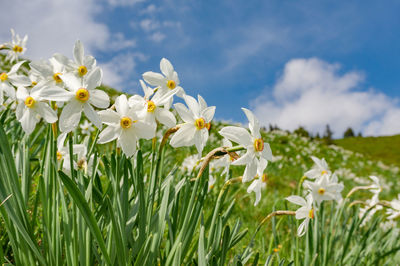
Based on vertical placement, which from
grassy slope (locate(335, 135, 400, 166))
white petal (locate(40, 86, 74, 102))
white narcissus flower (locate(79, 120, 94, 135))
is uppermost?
grassy slope (locate(335, 135, 400, 166))

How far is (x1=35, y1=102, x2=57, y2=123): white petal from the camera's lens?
1.11 metres

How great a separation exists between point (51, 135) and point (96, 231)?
1.52 ft

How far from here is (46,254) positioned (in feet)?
4.45

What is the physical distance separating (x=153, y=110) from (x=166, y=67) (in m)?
0.30

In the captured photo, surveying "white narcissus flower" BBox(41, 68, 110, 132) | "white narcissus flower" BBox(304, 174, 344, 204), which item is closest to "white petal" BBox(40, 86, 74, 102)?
"white narcissus flower" BBox(41, 68, 110, 132)

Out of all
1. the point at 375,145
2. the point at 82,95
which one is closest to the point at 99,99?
the point at 82,95

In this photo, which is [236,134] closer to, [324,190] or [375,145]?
[324,190]

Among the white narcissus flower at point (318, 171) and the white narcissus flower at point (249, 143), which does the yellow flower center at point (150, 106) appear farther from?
the white narcissus flower at point (318, 171)

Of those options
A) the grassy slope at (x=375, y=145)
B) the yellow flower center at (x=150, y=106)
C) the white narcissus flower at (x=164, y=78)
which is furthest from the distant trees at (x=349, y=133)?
the yellow flower center at (x=150, y=106)

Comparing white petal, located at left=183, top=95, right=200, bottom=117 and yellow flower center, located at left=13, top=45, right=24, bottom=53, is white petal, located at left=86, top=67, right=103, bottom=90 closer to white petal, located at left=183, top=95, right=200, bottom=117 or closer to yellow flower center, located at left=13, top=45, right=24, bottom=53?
white petal, located at left=183, top=95, right=200, bottom=117

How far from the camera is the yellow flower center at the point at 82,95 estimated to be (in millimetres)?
1025

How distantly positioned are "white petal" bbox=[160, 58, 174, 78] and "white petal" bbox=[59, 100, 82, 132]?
1.43 feet

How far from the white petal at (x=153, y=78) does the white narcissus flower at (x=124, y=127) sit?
27 cm

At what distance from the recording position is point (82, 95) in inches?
40.5
